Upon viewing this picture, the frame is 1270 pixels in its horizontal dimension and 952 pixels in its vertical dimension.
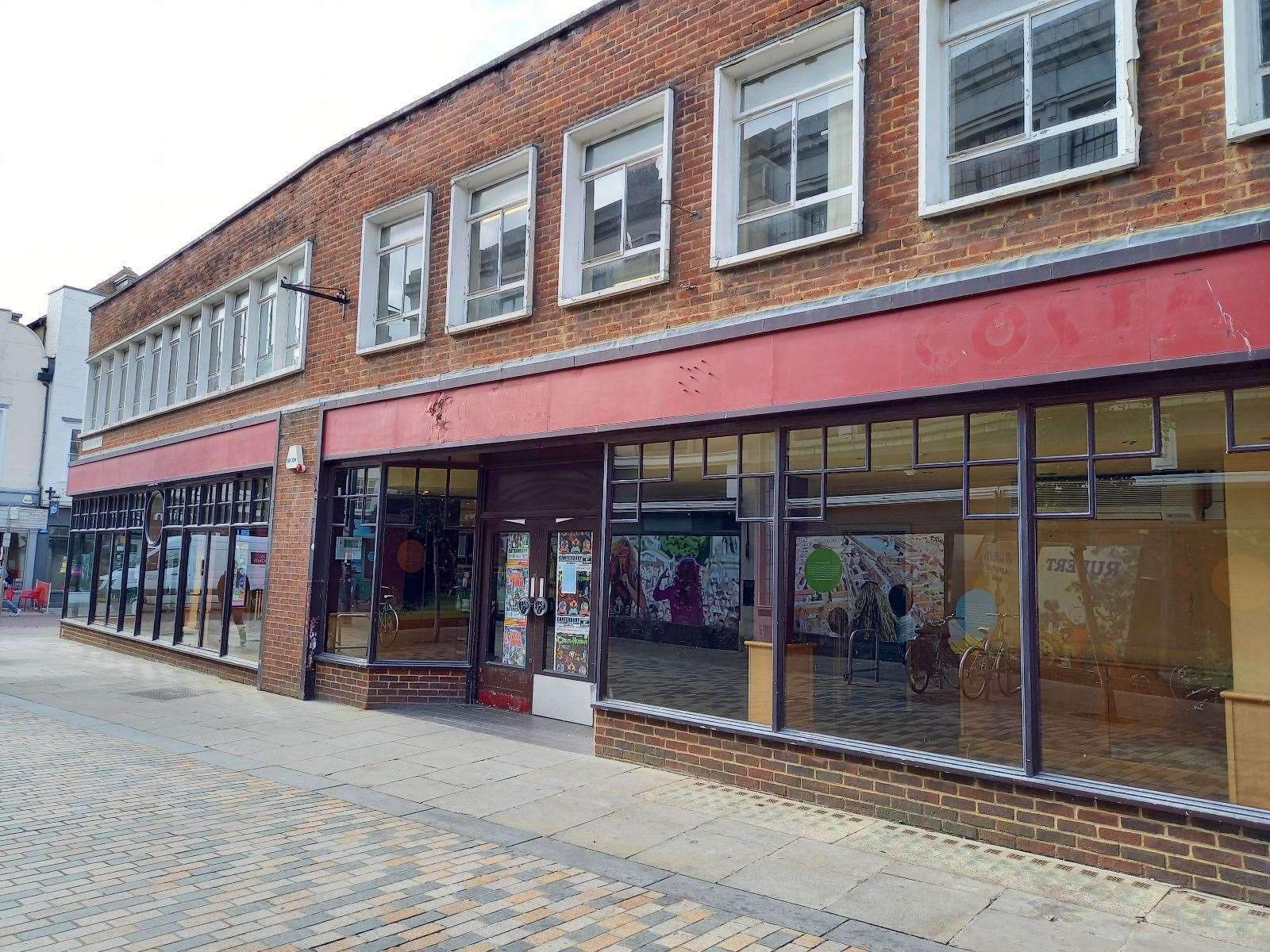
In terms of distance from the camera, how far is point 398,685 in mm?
10648

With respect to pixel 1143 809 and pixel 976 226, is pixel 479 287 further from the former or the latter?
pixel 1143 809

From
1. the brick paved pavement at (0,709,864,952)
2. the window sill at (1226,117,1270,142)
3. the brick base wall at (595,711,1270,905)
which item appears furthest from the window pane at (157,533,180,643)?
the window sill at (1226,117,1270,142)

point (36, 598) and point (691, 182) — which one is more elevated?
point (691, 182)

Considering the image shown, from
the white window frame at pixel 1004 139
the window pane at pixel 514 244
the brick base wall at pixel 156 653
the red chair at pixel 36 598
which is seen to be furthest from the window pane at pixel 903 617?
the red chair at pixel 36 598

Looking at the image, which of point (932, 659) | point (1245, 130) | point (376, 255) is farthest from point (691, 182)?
point (376, 255)

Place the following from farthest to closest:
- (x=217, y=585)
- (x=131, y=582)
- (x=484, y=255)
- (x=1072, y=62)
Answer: (x=131, y=582) < (x=217, y=585) < (x=484, y=255) < (x=1072, y=62)

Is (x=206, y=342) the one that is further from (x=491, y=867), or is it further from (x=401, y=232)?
(x=491, y=867)

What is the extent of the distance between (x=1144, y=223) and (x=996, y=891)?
3.90m

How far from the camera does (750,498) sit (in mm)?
7461

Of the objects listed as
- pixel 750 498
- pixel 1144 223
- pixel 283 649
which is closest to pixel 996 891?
pixel 750 498

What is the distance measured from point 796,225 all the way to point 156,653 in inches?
518

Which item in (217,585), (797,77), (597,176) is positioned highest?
(797,77)

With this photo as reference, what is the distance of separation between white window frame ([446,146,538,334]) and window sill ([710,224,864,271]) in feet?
8.37

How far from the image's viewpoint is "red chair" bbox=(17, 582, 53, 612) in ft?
91.0
